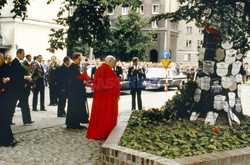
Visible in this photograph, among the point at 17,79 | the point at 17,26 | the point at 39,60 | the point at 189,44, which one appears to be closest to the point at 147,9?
the point at 189,44

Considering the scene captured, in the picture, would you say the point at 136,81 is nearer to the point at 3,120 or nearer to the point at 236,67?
the point at 236,67

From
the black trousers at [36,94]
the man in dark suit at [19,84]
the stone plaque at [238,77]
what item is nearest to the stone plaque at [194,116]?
the stone plaque at [238,77]

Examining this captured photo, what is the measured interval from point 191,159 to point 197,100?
3069 mm

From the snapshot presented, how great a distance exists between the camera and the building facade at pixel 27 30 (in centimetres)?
3256

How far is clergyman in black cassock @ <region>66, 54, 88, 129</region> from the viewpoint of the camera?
858cm

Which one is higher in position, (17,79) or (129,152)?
(17,79)

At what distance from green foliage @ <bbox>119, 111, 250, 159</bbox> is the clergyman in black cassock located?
1.99 meters

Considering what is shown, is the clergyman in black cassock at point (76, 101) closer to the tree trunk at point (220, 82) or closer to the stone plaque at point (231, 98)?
the tree trunk at point (220, 82)

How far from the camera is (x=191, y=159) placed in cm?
462

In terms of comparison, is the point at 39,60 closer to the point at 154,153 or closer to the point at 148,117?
the point at 148,117

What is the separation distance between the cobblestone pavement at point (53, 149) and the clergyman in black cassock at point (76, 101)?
544 millimetres

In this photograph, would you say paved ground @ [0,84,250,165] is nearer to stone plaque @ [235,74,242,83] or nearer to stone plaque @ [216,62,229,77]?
stone plaque @ [216,62,229,77]

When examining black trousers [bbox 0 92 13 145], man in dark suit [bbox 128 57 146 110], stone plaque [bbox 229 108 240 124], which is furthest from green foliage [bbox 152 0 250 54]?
man in dark suit [bbox 128 57 146 110]

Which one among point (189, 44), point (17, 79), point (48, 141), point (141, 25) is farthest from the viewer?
point (189, 44)
